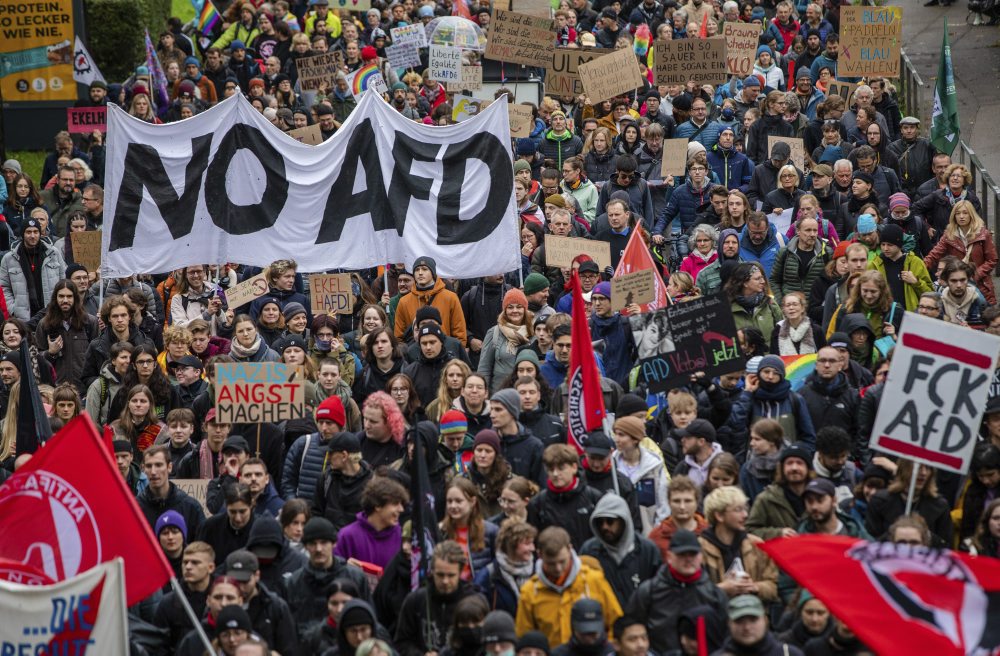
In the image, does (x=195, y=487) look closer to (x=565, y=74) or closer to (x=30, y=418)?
(x=30, y=418)

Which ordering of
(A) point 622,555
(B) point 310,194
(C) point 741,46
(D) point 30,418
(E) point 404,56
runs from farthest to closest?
(E) point 404,56, (C) point 741,46, (B) point 310,194, (D) point 30,418, (A) point 622,555

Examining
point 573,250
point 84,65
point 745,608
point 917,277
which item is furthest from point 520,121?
point 745,608

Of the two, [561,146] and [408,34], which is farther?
[408,34]

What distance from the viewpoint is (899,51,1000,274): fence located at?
17.4m

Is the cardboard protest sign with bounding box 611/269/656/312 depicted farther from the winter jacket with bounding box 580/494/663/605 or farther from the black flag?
the black flag

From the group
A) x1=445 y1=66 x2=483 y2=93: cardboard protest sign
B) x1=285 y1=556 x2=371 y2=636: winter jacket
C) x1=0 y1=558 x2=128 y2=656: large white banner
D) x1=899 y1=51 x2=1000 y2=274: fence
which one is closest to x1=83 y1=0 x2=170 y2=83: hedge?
x1=445 y1=66 x2=483 y2=93: cardboard protest sign

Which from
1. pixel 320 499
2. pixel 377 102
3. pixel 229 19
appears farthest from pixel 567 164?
pixel 229 19

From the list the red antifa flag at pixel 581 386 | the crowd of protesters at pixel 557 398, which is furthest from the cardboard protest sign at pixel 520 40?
the red antifa flag at pixel 581 386

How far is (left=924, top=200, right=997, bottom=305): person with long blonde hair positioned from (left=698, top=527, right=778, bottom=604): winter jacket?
20.2ft

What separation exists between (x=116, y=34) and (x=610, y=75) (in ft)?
34.0

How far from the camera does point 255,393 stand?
11.5 m

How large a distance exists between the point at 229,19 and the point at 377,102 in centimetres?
1296

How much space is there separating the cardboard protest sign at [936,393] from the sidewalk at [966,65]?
12234 mm

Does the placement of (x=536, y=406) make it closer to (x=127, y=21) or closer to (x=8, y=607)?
(x=8, y=607)
